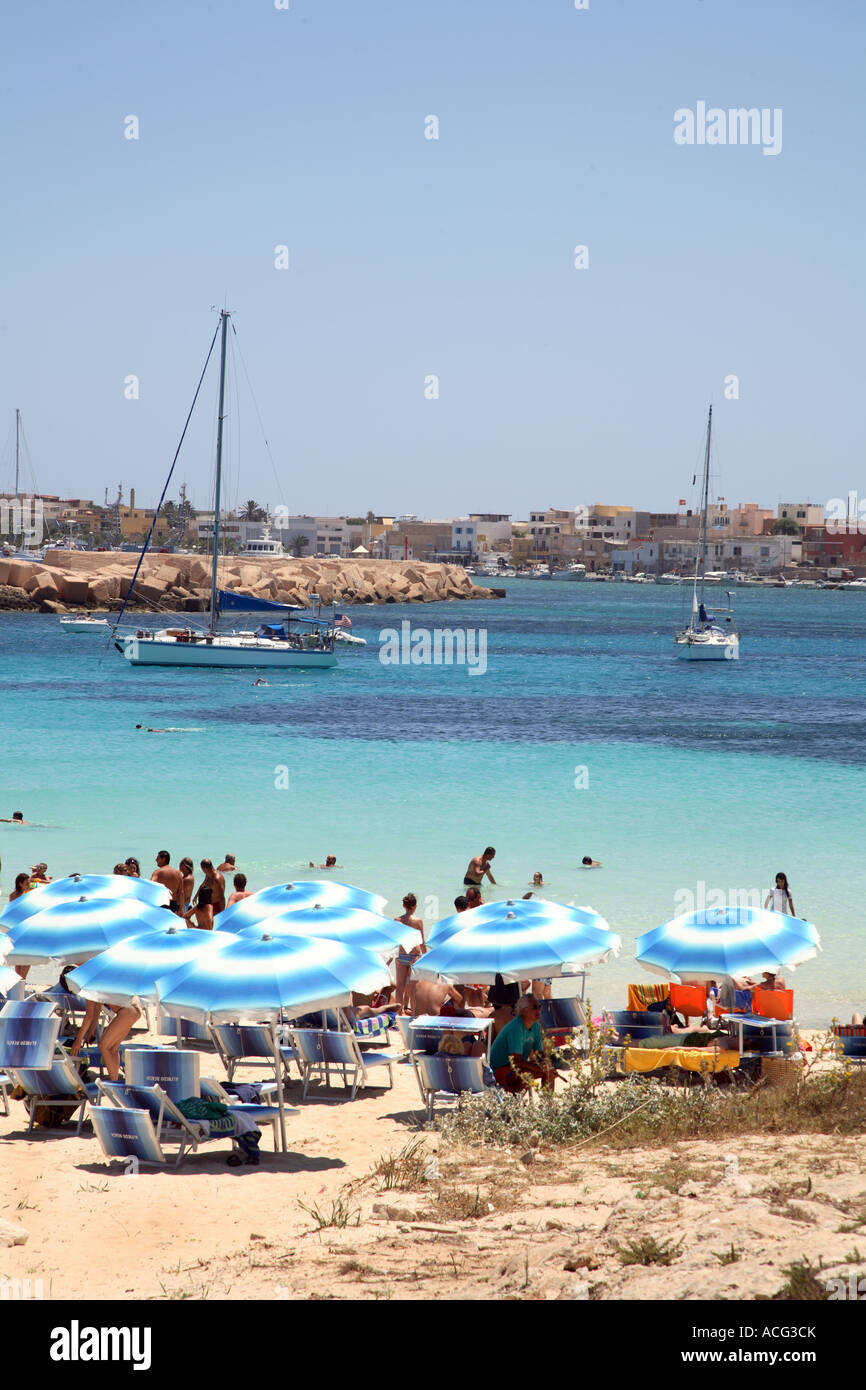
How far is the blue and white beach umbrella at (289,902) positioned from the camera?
1200cm

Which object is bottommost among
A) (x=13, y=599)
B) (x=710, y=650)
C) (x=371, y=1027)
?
(x=371, y=1027)

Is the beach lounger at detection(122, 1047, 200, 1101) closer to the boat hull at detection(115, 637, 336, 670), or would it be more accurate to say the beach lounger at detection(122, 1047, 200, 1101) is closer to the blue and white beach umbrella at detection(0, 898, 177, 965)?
the blue and white beach umbrella at detection(0, 898, 177, 965)

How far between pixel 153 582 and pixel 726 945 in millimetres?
89376

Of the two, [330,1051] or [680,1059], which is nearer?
[680,1059]

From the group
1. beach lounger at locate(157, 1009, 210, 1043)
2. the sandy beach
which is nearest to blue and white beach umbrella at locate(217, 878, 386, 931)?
beach lounger at locate(157, 1009, 210, 1043)

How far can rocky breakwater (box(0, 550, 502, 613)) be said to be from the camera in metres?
96.6

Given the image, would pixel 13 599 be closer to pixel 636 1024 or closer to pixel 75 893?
pixel 75 893

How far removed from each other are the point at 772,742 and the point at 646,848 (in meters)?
16.5

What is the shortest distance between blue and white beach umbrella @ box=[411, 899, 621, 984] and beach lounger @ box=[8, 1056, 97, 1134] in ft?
9.18

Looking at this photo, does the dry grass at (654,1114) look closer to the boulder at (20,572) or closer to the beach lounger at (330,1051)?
the beach lounger at (330,1051)

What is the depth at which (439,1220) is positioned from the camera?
6848 millimetres

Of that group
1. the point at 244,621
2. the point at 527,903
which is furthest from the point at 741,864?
the point at 244,621

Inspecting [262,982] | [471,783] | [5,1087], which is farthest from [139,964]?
[471,783]
